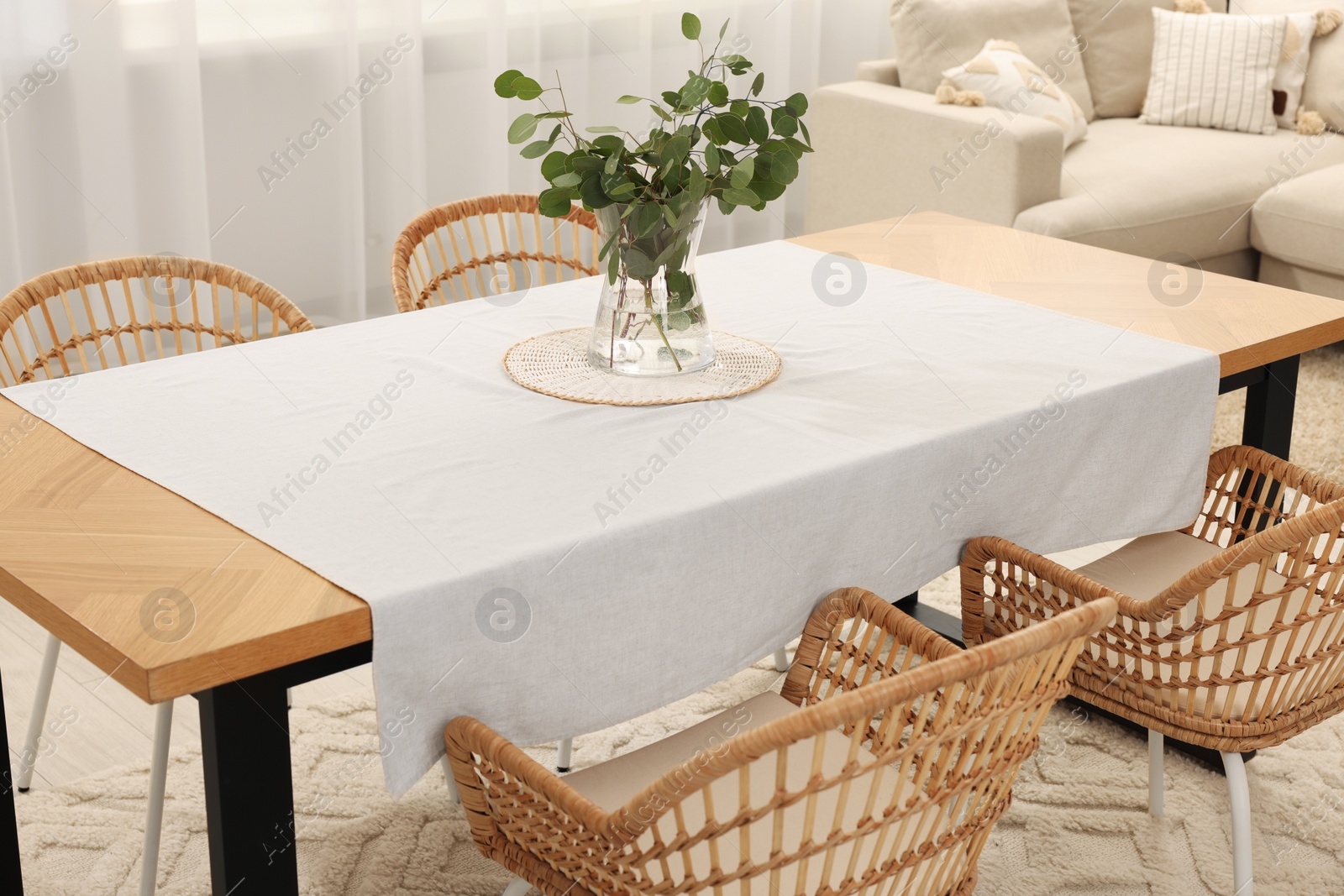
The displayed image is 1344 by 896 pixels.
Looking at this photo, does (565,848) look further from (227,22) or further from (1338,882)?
(227,22)

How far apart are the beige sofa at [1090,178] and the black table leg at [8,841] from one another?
270 centimetres

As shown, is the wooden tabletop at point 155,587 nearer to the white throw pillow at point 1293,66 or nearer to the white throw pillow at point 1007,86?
the white throw pillow at point 1007,86

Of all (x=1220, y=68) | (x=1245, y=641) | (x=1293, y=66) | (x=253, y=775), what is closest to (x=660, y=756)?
(x=253, y=775)

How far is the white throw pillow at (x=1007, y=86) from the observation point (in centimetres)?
381

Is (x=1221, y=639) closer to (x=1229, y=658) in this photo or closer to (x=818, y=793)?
(x=1229, y=658)

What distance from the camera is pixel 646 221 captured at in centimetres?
153

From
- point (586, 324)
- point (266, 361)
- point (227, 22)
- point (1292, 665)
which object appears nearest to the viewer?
point (1292, 665)

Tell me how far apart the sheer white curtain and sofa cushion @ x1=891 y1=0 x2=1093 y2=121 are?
2.33ft

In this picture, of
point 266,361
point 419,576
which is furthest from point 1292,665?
point 266,361

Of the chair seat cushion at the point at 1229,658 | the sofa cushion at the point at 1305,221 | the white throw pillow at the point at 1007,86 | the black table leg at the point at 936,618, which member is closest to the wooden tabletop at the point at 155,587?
the chair seat cushion at the point at 1229,658

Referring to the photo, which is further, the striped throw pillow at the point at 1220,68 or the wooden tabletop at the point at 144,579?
the striped throw pillow at the point at 1220,68

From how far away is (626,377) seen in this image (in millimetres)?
1680

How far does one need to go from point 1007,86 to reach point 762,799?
2.94 meters

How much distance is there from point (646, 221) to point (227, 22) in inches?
94.5
